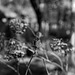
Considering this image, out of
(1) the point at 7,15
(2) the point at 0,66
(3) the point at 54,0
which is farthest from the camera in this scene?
(1) the point at 7,15

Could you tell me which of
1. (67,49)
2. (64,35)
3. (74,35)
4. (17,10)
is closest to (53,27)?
(64,35)

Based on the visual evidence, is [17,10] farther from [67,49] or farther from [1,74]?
[67,49]

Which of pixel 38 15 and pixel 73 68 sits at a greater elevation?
pixel 38 15

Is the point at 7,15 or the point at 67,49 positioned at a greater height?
the point at 7,15

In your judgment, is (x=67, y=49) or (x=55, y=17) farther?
(x=55, y=17)

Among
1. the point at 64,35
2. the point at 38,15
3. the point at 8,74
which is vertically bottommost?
the point at 8,74

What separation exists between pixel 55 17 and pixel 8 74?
5619mm

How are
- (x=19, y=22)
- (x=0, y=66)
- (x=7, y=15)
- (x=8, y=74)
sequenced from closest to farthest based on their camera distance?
1. (x=19, y=22)
2. (x=8, y=74)
3. (x=0, y=66)
4. (x=7, y=15)

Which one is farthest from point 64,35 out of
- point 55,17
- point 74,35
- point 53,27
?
point 74,35

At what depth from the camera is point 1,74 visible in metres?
6.19

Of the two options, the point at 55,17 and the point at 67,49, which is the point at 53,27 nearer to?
the point at 55,17

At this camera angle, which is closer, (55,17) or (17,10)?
(17,10)

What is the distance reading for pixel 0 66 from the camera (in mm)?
6879

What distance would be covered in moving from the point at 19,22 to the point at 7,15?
7.18m
